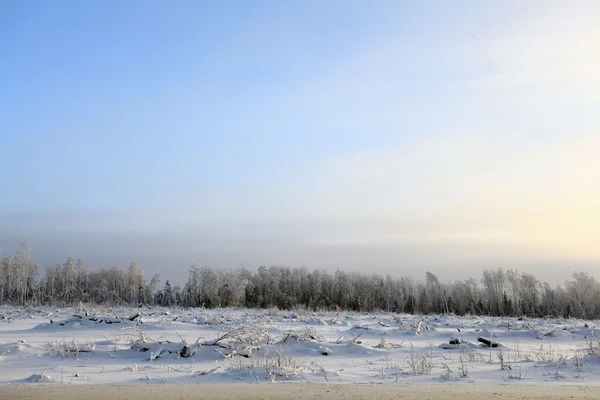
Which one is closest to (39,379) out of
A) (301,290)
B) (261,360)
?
(261,360)

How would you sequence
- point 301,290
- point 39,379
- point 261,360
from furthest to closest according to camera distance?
point 301,290 → point 261,360 → point 39,379

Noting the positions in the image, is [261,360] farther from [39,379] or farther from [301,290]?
[301,290]

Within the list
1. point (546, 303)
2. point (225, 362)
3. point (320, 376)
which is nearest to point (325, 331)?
point (225, 362)

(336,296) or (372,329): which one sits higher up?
(372,329)

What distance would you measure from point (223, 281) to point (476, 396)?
75.2 m

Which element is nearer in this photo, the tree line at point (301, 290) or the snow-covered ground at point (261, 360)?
the snow-covered ground at point (261, 360)

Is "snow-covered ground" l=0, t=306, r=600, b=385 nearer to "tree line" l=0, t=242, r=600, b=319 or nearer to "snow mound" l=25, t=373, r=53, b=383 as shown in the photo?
"snow mound" l=25, t=373, r=53, b=383

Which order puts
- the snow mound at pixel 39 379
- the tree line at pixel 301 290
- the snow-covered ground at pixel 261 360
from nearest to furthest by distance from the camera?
the snow mound at pixel 39 379 → the snow-covered ground at pixel 261 360 → the tree line at pixel 301 290

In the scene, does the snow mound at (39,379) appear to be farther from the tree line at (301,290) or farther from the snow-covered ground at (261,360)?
the tree line at (301,290)

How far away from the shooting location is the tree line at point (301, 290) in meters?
71.4

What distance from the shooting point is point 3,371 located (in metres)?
8.91

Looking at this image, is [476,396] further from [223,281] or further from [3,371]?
[223,281]

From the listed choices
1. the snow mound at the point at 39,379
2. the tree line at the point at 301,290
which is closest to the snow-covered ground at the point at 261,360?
the snow mound at the point at 39,379

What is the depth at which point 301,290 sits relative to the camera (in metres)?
81.1
